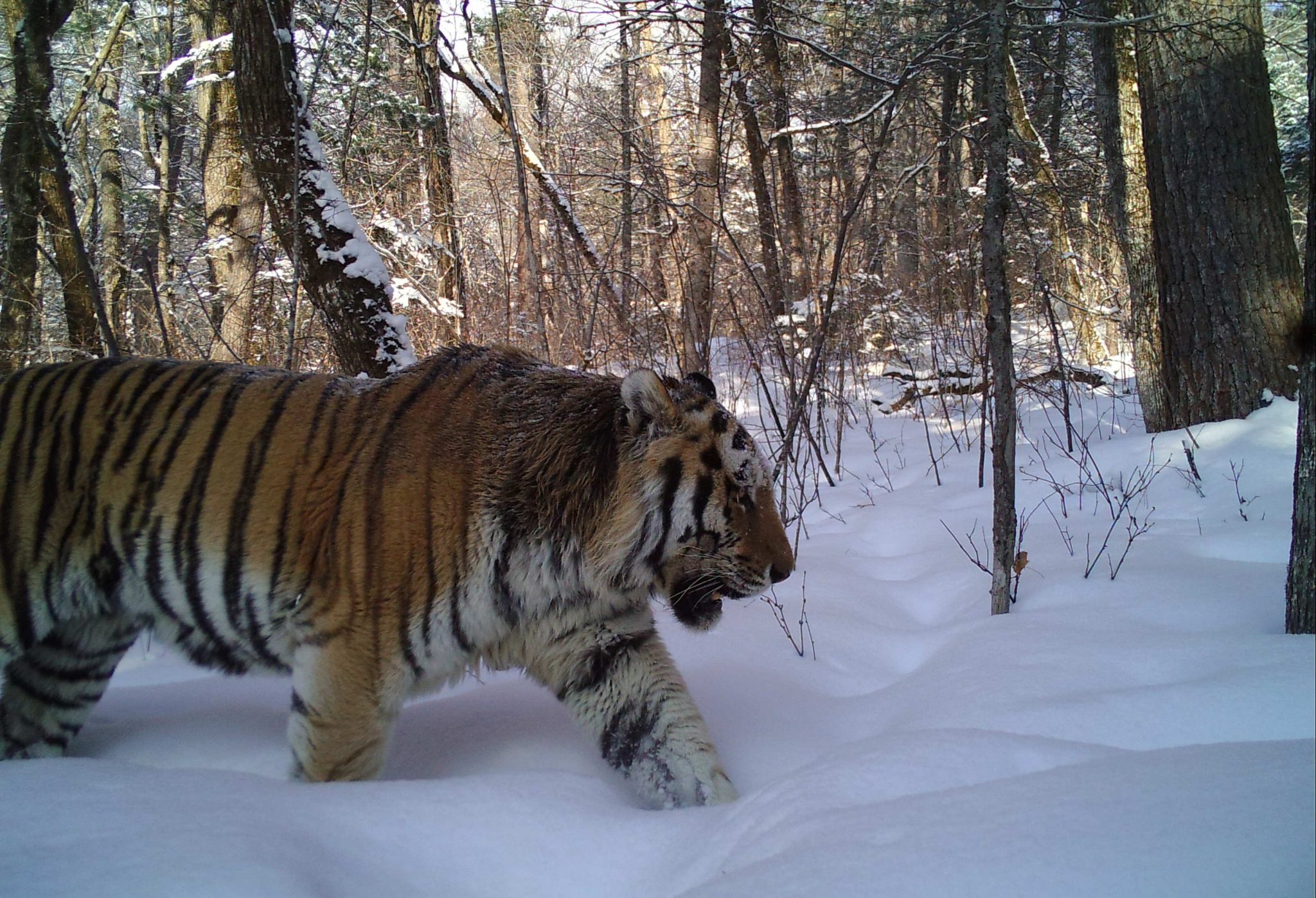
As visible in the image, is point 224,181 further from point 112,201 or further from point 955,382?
point 955,382

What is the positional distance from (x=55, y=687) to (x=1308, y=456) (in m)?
3.96

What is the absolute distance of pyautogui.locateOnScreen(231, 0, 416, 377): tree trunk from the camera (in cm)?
471

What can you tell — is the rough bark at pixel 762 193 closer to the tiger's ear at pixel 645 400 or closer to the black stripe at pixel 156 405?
the tiger's ear at pixel 645 400

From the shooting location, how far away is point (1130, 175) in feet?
22.4

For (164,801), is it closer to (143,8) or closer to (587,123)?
(587,123)

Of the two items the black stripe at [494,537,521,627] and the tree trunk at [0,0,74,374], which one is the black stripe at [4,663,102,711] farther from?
the tree trunk at [0,0,74,374]

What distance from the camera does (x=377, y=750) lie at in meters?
2.32

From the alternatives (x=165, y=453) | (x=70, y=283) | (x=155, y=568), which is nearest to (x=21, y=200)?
(x=70, y=283)

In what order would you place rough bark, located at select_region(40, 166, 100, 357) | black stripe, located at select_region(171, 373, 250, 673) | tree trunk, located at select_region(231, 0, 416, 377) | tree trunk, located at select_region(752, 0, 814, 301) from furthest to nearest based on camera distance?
rough bark, located at select_region(40, 166, 100, 357) → tree trunk, located at select_region(752, 0, 814, 301) → tree trunk, located at select_region(231, 0, 416, 377) → black stripe, located at select_region(171, 373, 250, 673)

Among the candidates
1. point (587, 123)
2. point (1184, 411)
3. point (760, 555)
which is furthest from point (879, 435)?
point (760, 555)

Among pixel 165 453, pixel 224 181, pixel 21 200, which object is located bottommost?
pixel 165 453

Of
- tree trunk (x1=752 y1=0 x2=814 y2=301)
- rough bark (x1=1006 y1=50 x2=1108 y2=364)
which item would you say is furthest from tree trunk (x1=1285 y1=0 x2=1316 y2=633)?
rough bark (x1=1006 y1=50 x2=1108 y2=364)

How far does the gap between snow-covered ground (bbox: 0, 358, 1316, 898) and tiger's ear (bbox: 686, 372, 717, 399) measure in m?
1.03

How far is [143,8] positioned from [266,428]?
1699 cm
